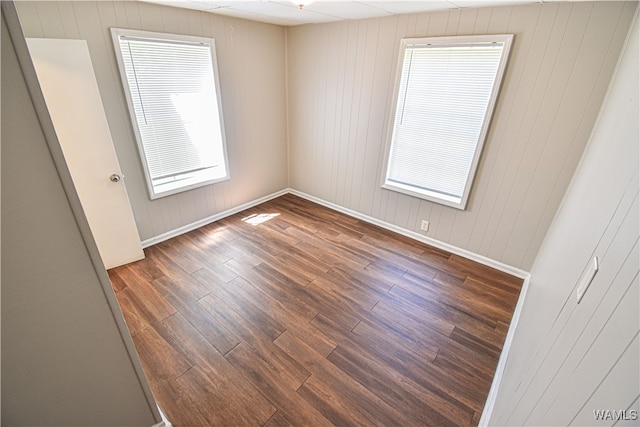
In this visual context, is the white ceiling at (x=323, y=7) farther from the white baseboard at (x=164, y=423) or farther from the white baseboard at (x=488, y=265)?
the white baseboard at (x=164, y=423)

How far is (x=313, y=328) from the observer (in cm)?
217

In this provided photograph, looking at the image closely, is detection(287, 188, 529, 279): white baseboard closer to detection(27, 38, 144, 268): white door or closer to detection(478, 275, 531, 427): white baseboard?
detection(478, 275, 531, 427): white baseboard

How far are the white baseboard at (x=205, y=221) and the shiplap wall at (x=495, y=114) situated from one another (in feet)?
2.62

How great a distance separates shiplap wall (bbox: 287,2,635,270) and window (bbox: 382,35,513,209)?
0.32 feet

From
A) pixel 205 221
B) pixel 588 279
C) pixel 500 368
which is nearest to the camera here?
pixel 588 279

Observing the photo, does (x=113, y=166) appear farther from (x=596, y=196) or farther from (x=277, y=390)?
(x=596, y=196)

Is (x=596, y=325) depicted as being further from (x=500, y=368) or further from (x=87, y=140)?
(x=87, y=140)

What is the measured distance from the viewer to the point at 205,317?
88.0 inches

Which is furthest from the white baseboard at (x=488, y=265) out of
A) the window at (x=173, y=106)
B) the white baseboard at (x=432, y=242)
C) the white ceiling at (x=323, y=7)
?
the white ceiling at (x=323, y=7)

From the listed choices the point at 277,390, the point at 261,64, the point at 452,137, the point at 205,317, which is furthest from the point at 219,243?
the point at 452,137

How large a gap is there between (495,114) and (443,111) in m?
0.47

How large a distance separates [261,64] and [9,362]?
11.9 feet

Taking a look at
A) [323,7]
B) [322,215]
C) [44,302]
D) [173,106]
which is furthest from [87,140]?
[322,215]

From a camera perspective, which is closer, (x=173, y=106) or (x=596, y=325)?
(x=596, y=325)
